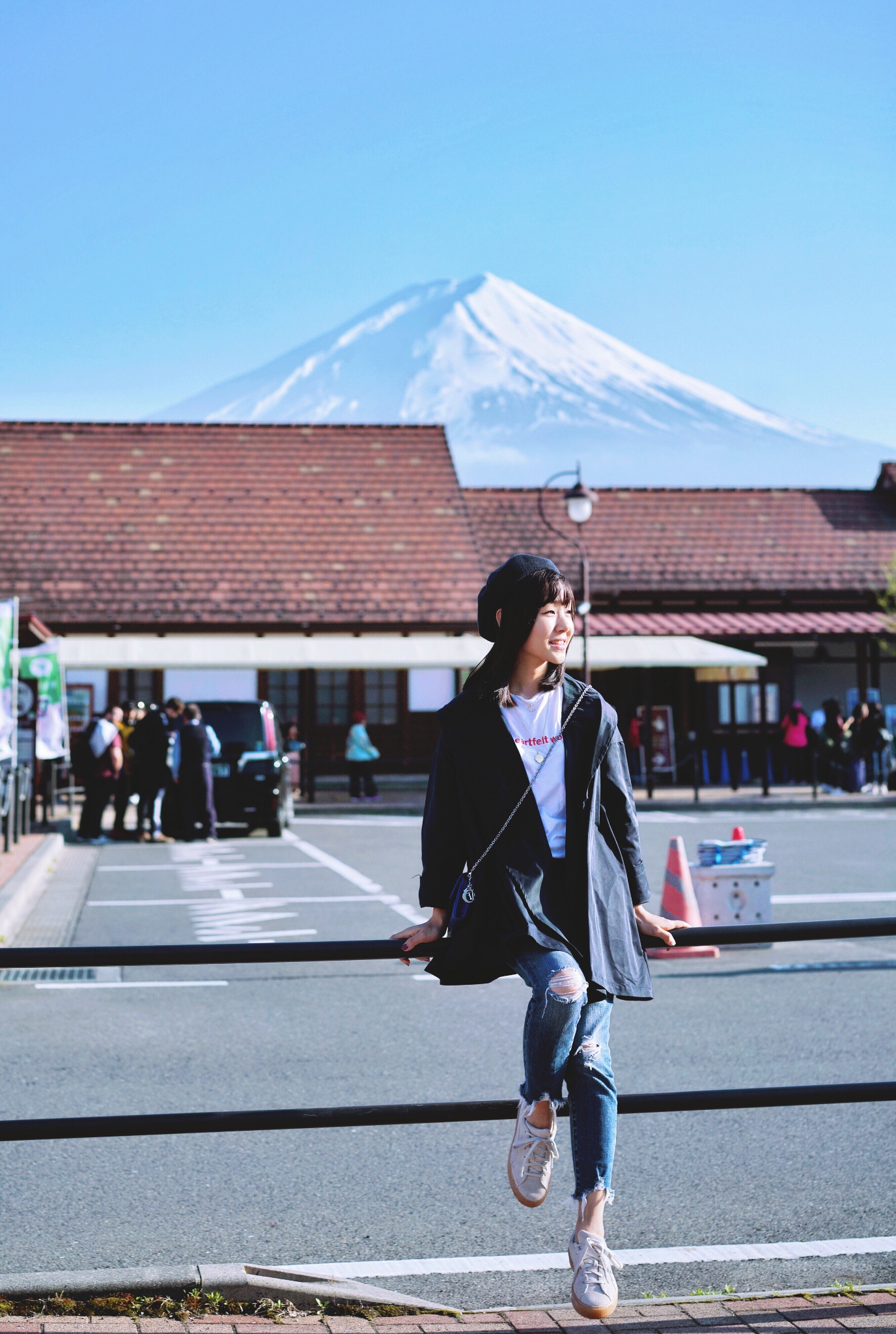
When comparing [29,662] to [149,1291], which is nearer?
[149,1291]

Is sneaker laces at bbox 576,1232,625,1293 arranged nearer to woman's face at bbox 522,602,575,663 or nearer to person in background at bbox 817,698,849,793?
woman's face at bbox 522,602,575,663

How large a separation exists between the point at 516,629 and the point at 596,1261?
4.63 feet

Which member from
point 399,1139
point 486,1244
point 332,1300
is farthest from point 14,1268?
point 399,1139

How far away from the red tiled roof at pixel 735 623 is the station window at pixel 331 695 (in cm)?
557

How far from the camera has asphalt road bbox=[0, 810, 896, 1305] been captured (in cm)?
429

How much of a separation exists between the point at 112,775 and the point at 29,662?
320 cm

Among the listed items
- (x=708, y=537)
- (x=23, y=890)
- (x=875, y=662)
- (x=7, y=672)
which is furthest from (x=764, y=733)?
(x=23, y=890)

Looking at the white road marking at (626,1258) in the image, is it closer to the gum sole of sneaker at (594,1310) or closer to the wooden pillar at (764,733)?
the gum sole of sneaker at (594,1310)

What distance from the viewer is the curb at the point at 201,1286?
11.6 ft

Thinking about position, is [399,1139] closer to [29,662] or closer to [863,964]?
[863,964]

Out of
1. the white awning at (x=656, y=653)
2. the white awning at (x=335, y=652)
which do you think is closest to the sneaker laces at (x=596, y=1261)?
the white awning at (x=335, y=652)

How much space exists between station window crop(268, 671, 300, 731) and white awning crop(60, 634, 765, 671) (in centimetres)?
232

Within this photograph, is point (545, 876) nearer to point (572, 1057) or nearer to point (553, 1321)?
point (572, 1057)

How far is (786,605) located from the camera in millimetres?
33469
